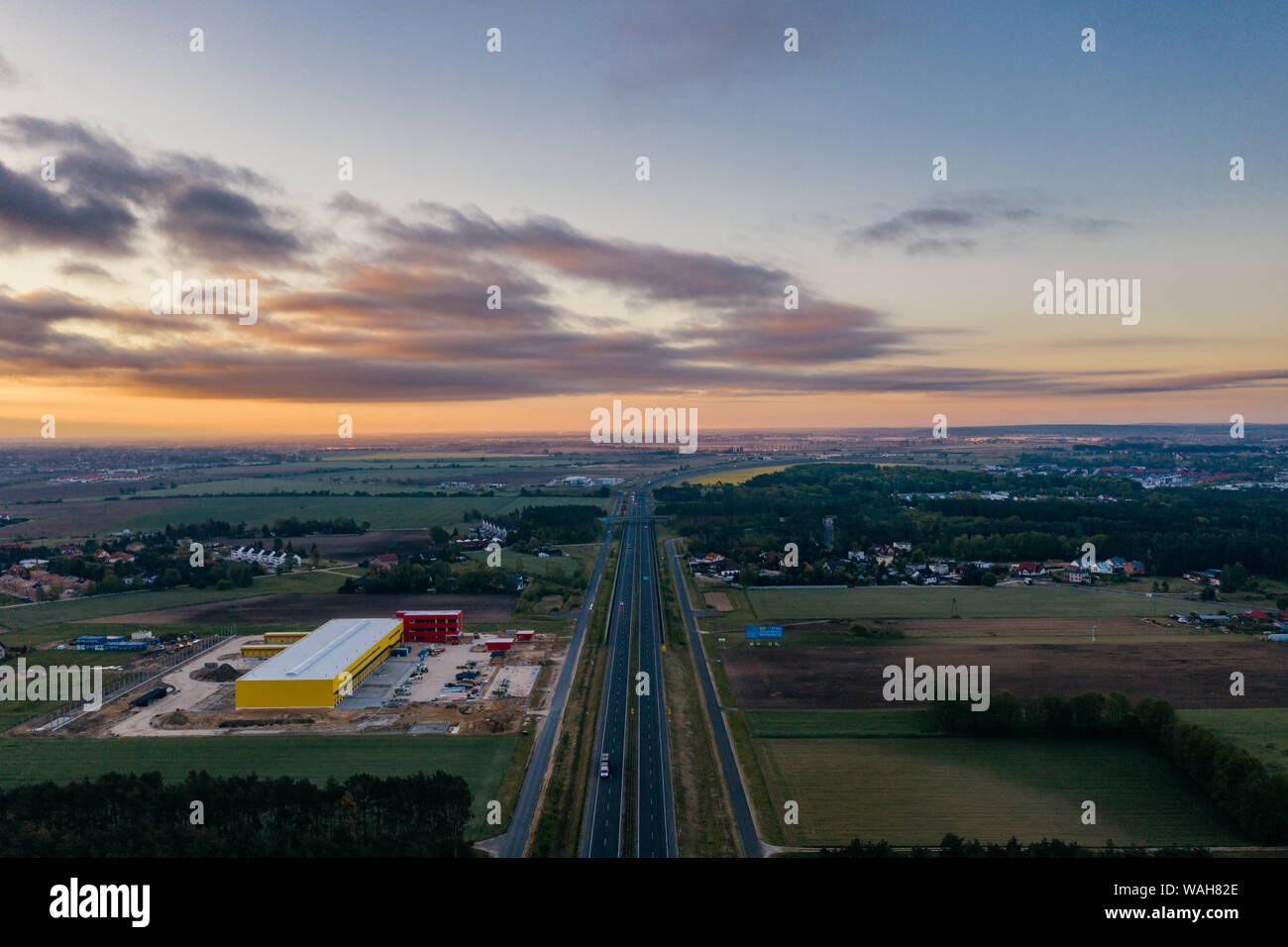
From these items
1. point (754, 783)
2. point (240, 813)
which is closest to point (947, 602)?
point (754, 783)

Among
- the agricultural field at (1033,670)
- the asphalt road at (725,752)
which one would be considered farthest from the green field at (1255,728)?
the asphalt road at (725,752)

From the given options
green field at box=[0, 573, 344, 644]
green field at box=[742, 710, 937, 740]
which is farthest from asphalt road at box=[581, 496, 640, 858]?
green field at box=[0, 573, 344, 644]

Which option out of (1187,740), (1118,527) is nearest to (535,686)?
(1187,740)

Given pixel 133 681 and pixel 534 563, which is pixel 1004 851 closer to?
pixel 133 681

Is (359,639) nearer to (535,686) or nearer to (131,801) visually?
(535,686)

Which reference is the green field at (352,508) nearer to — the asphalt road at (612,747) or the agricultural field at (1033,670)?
the asphalt road at (612,747)

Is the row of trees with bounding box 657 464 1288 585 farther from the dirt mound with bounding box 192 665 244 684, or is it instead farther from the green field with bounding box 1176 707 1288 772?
the dirt mound with bounding box 192 665 244 684
